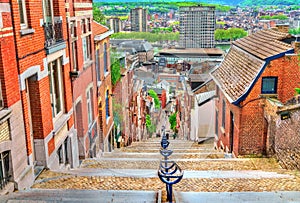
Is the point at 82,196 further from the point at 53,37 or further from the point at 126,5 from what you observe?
the point at 126,5

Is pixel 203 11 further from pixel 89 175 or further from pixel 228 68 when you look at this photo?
pixel 89 175

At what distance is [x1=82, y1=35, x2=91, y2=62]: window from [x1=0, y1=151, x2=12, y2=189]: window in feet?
26.8

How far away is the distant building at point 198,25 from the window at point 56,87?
131953 mm

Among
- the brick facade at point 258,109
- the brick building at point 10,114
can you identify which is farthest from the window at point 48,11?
the brick facade at point 258,109

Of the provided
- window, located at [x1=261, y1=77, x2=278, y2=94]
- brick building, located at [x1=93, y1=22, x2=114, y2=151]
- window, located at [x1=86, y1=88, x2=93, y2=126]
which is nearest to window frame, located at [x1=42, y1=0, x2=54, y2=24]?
window, located at [x1=86, y1=88, x2=93, y2=126]

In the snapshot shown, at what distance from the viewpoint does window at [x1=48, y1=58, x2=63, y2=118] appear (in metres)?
10.3

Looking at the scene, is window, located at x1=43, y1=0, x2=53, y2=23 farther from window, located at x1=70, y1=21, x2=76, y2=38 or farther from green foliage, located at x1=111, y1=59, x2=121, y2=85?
green foliage, located at x1=111, y1=59, x2=121, y2=85

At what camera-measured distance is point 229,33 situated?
155125mm

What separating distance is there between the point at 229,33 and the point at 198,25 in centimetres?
1774

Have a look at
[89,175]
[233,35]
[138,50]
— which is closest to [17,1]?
[89,175]

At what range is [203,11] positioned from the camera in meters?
139

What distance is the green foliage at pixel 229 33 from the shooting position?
15066 centimetres

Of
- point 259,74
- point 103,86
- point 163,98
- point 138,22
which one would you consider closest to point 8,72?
point 259,74

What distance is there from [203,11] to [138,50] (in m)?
42.1
